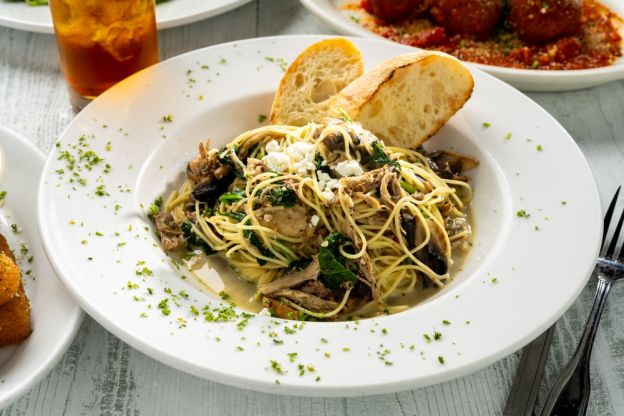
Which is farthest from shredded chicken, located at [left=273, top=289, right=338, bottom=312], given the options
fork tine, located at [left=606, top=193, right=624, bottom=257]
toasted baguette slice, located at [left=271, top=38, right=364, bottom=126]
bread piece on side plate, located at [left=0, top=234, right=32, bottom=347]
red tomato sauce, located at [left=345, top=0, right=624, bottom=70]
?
red tomato sauce, located at [left=345, top=0, right=624, bottom=70]

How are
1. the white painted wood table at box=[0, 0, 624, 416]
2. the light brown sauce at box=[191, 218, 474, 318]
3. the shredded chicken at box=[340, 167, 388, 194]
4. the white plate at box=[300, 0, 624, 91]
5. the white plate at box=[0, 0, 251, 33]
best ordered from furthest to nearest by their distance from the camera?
1. the white plate at box=[0, 0, 251, 33]
2. the white plate at box=[300, 0, 624, 91]
3. the shredded chicken at box=[340, 167, 388, 194]
4. the light brown sauce at box=[191, 218, 474, 318]
5. the white painted wood table at box=[0, 0, 624, 416]

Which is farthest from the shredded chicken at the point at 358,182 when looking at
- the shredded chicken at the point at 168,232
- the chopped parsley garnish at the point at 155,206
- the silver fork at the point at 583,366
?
the silver fork at the point at 583,366

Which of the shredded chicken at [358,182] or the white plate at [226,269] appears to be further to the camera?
the shredded chicken at [358,182]

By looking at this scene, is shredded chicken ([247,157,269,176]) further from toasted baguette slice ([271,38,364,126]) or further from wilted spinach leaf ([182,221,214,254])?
toasted baguette slice ([271,38,364,126])

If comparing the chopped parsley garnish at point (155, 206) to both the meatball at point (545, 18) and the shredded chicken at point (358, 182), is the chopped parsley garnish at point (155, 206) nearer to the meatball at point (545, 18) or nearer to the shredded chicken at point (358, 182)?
the shredded chicken at point (358, 182)

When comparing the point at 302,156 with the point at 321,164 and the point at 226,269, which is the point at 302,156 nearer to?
the point at 321,164
